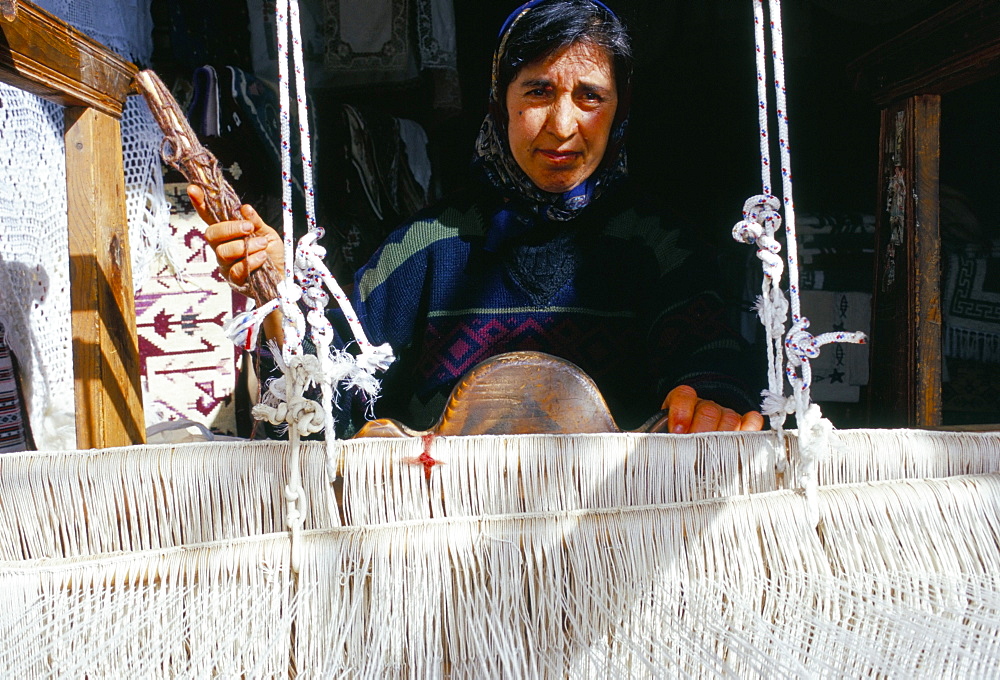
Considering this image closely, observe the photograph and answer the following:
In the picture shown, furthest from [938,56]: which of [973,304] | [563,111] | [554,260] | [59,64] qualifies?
[59,64]

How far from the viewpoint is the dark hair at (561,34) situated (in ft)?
3.67

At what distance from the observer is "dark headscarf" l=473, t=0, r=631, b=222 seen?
1.17 meters

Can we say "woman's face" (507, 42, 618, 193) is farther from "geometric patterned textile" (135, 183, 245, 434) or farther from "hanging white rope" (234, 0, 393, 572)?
"geometric patterned textile" (135, 183, 245, 434)

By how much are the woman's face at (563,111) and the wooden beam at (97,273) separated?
0.71 metres

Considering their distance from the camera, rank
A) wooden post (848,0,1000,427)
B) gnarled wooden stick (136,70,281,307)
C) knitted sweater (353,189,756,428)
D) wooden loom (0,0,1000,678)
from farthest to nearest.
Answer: knitted sweater (353,189,756,428) → wooden post (848,0,1000,427) → gnarled wooden stick (136,70,281,307) → wooden loom (0,0,1000,678)

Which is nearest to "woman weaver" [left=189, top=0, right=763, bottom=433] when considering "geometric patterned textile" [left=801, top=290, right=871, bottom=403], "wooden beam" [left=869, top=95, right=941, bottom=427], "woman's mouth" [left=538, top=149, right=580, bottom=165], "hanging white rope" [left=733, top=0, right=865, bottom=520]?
"woman's mouth" [left=538, top=149, right=580, bottom=165]

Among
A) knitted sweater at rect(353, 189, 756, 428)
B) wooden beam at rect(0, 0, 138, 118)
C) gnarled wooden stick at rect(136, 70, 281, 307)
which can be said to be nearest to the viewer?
wooden beam at rect(0, 0, 138, 118)

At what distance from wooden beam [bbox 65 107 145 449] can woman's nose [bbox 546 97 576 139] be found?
0.75m

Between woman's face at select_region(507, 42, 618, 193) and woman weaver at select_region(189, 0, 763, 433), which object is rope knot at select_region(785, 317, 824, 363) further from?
woman's face at select_region(507, 42, 618, 193)

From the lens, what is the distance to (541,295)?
1232 millimetres

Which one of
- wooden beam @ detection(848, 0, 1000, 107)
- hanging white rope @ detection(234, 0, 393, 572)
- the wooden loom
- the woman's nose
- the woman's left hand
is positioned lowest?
the wooden loom

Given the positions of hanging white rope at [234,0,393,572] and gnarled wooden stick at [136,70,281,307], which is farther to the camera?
gnarled wooden stick at [136,70,281,307]

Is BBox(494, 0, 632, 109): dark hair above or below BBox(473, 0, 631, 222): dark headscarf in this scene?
above

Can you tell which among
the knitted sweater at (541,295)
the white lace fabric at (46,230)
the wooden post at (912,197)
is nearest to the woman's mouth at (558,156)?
the knitted sweater at (541,295)
